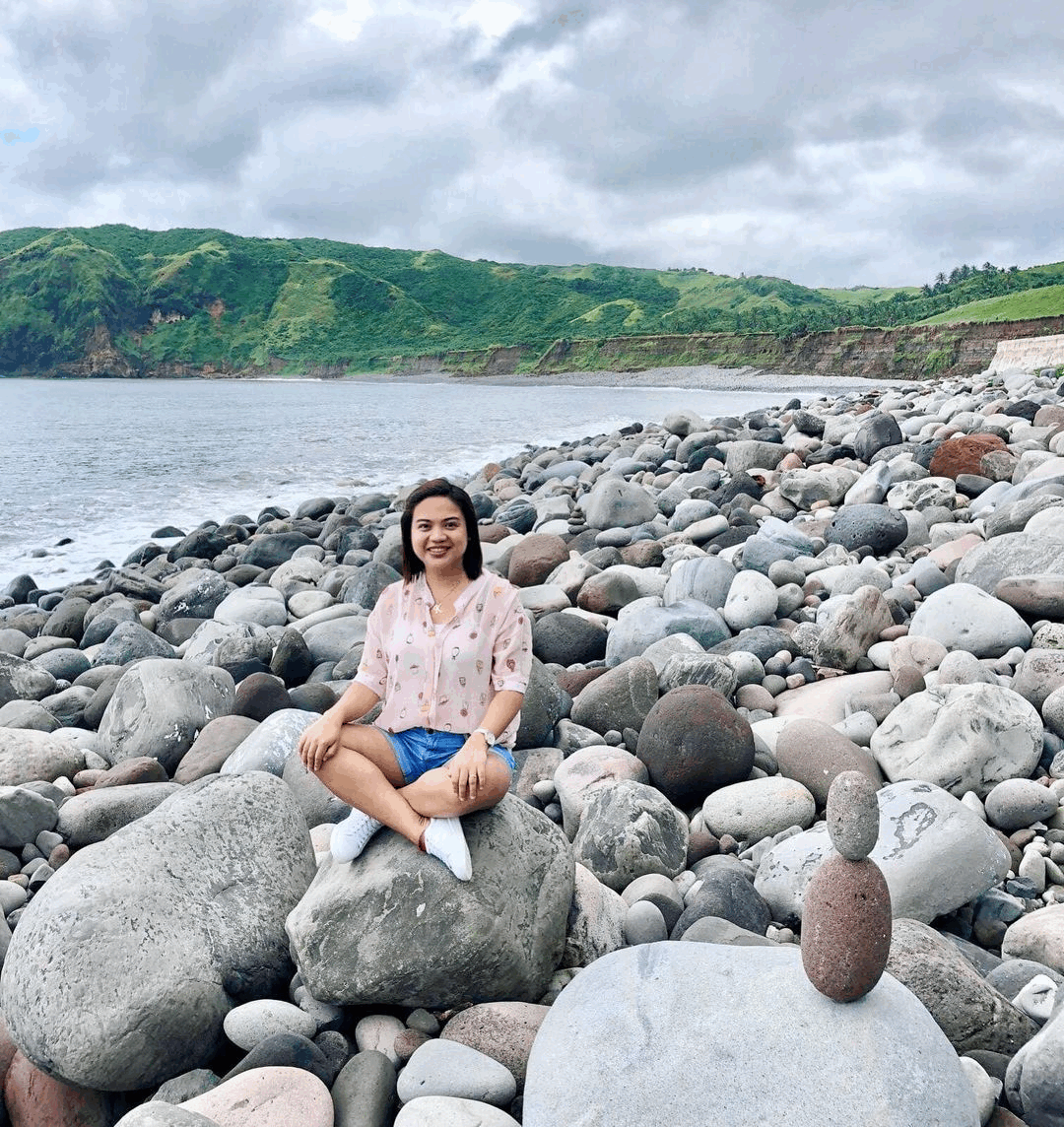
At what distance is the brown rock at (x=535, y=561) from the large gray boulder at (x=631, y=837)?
4.89m

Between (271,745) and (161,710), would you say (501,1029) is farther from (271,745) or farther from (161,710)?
(161,710)

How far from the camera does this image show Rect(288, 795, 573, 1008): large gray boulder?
3.18m

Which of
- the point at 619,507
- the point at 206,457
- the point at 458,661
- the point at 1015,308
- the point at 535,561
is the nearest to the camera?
the point at 458,661

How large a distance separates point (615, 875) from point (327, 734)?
5.52 feet

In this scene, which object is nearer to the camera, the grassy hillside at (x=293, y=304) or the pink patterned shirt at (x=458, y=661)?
the pink patterned shirt at (x=458, y=661)

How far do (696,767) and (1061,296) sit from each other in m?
68.5

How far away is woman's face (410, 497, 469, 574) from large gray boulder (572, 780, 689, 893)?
Answer: 1.68 meters

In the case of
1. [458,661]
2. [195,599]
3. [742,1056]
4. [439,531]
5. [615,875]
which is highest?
[439,531]

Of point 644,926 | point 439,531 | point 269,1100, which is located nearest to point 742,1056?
point 644,926

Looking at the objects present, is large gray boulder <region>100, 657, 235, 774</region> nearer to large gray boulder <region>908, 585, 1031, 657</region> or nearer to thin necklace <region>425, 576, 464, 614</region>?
thin necklace <region>425, 576, 464, 614</region>

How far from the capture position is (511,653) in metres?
3.47

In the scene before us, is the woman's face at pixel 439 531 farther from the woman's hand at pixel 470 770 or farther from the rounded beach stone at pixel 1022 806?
the rounded beach stone at pixel 1022 806

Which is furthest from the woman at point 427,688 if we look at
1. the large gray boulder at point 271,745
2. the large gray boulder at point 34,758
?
Result: the large gray boulder at point 34,758

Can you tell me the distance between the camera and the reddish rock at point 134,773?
18.5 ft
